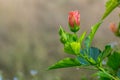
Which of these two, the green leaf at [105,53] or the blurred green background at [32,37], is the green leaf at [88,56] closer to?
the green leaf at [105,53]

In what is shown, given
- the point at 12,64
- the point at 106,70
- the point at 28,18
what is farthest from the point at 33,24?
the point at 106,70

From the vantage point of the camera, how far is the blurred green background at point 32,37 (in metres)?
5.91

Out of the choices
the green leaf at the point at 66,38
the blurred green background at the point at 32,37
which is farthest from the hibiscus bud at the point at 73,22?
the blurred green background at the point at 32,37

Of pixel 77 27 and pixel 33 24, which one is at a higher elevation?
pixel 33 24

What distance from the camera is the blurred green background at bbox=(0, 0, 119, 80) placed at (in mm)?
5914

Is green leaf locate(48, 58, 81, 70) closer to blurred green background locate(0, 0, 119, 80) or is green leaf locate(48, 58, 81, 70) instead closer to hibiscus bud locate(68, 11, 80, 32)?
hibiscus bud locate(68, 11, 80, 32)

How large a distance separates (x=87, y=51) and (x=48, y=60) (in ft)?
15.2

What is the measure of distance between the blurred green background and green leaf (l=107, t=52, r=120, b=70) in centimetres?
453

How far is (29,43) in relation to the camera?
6020 millimetres

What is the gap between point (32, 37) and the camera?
6.04 meters

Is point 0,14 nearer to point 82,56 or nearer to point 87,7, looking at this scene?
point 87,7

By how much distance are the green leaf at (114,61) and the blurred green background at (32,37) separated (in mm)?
4529

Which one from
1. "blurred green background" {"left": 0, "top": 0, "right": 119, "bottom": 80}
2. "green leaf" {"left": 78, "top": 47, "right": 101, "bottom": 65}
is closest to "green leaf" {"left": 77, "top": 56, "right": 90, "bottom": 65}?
"green leaf" {"left": 78, "top": 47, "right": 101, "bottom": 65}

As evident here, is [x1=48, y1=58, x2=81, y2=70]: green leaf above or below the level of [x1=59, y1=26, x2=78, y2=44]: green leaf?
below
